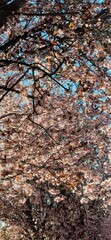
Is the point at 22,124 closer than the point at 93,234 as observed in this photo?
Yes

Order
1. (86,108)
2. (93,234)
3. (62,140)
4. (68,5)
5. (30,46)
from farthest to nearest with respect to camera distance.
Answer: (93,234), (62,140), (86,108), (30,46), (68,5)

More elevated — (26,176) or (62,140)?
(62,140)

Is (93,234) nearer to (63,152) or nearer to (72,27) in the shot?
(63,152)

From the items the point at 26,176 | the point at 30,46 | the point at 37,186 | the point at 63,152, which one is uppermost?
the point at 37,186

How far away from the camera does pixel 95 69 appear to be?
373 inches

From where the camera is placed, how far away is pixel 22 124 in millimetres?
12203

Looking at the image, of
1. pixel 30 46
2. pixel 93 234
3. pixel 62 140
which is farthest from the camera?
pixel 93 234

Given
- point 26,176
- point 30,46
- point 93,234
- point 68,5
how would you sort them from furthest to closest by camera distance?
point 93,234 → point 26,176 → point 30,46 → point 68,5

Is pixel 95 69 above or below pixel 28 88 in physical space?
below

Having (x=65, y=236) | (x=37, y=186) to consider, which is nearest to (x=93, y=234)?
(x=65, y=236)

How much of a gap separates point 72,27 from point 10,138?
16.2 ft

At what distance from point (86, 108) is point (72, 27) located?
16.0 ft

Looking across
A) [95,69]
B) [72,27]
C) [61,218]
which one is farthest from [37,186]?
[72,27]

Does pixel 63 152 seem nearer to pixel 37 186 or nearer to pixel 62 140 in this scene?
pixel 62 140
